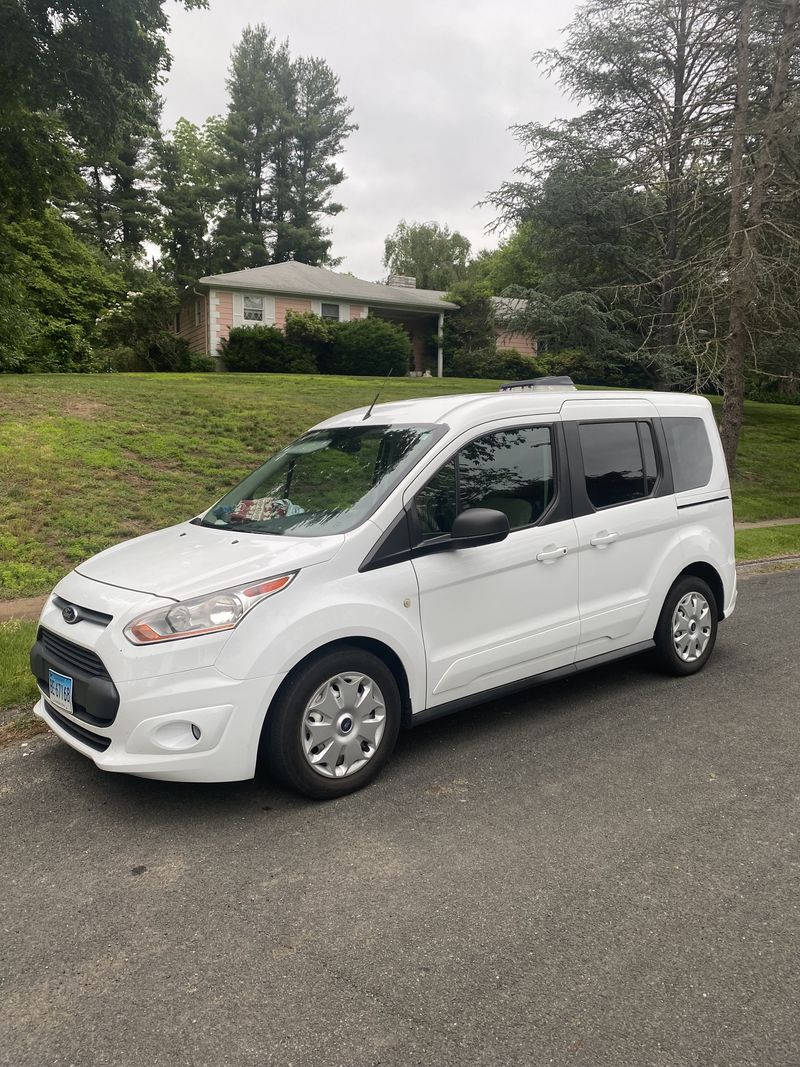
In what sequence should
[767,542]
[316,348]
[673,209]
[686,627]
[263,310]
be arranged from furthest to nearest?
[263,310]
[316,348]
[673,209]
[767,542]
[686,627]

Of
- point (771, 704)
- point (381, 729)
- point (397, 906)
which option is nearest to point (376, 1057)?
point (397, 906)

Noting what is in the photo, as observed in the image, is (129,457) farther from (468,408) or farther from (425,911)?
(425,911)

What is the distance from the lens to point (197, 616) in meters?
3.39

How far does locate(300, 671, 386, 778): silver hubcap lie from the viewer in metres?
3.54

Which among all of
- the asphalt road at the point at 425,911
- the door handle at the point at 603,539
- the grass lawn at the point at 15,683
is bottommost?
the asphalt road at the point at 425,911

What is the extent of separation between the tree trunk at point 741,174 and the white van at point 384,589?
927 cm

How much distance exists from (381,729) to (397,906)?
1.02 meters

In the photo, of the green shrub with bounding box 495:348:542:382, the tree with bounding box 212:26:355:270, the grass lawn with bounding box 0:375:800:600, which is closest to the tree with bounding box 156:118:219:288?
the tree with bounding box 212:26:355:270

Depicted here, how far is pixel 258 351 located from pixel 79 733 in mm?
25015

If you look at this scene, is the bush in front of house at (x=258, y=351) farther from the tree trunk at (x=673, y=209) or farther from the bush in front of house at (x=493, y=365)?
the tree trunk at (x=673, y=209)

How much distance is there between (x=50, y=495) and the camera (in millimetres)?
9609

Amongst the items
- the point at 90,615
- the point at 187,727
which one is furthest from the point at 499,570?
the point at 90,615

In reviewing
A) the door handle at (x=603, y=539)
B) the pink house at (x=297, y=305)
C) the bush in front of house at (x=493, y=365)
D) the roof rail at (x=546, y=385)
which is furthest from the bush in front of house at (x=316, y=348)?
the door handle at (x=603, y=539)

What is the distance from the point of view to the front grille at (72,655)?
3445 millimetres
